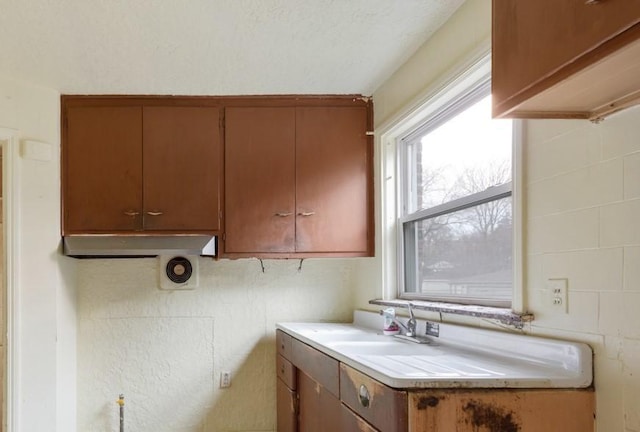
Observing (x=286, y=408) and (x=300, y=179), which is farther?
(x=300, y=179)

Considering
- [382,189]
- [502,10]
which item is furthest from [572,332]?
[382,189]

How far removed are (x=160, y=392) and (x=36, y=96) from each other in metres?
1.90

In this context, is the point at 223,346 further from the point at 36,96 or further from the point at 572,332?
the point at 572,332

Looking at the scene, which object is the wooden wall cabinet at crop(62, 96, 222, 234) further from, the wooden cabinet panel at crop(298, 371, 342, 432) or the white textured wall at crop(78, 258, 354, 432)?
the wooden cabinet panel at crop(298, 371, 342, 432)

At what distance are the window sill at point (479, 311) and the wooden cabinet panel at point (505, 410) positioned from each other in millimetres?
306

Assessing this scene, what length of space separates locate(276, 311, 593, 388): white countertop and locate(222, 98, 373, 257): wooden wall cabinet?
924 mm

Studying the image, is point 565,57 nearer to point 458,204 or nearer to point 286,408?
point 458,204

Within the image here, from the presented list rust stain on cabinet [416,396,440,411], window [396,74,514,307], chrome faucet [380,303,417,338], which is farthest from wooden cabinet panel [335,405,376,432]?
window [396,74,514,307]

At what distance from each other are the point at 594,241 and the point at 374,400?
76cm

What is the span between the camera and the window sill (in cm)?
177

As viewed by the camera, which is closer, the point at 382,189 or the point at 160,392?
the point at 382,189

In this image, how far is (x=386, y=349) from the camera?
243 centimetres

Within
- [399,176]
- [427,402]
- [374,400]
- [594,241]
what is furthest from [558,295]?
[399,176]

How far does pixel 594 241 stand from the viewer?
4.85ft
